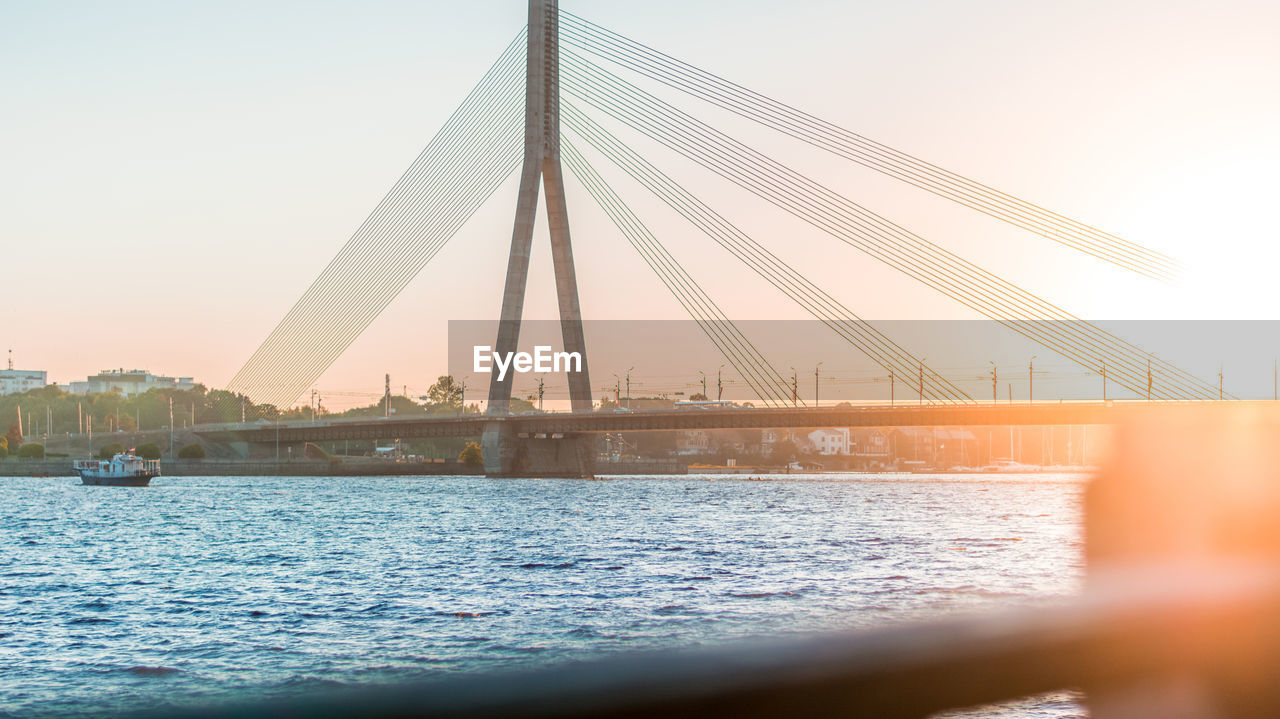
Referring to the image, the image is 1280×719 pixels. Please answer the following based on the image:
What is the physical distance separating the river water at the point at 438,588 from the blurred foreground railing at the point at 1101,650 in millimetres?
257

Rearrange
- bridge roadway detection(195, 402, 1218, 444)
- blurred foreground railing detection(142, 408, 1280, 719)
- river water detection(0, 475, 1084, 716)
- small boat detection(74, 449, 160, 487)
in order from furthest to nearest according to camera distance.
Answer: small boat detection(74, 449, 160, 487), bridge roadway detection(195, 402, 1218, 444), river water detection(0, 475, 1084, 716), blurred foreground railing detection(142, 408, 1280, 719)

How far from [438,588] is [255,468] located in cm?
9576

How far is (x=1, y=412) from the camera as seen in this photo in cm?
16650

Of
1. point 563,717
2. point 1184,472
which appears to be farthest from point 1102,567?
point 563,717

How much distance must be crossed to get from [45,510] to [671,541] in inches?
1492

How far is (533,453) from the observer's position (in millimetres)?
82500

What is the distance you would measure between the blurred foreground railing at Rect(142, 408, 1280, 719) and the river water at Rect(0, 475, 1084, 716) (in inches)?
10.1

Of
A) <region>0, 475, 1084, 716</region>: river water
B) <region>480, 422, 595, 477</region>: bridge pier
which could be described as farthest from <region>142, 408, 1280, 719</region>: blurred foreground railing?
<region>480, 422, 595, 477</region>: bridge pier

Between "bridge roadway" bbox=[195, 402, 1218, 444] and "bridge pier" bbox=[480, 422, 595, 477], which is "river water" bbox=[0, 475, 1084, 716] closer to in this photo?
"bridge roadway" bbox=[195, 402, 1218, 444]

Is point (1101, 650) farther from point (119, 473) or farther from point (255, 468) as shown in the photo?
point (255, 468)

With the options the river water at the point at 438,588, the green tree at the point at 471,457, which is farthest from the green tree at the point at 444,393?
the river water at the point at 438,588

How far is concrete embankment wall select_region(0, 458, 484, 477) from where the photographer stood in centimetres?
10975

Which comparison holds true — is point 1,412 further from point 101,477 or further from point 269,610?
point 269,610

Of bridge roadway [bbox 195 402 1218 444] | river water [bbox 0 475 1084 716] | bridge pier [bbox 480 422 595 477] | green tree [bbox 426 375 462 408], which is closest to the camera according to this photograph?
river water [bbox 0 475 1084 716]
